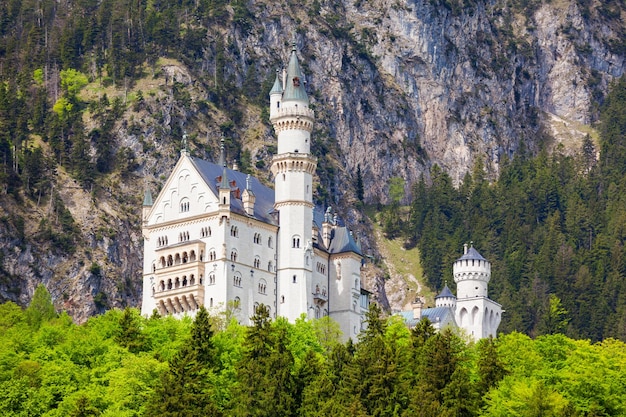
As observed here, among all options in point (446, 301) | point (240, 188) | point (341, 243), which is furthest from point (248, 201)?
point (446, 301)

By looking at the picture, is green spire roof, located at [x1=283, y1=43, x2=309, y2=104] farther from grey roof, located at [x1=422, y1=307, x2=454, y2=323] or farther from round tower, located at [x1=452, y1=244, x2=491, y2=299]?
round tower, located at [x1=452, y1=244, x2=491, y2=299]

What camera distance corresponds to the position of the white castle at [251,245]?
123438 mm

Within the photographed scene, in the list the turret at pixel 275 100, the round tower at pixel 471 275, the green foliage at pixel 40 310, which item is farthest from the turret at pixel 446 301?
the green foliage at pixel 40 310

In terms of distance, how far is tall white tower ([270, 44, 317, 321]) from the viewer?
413ft

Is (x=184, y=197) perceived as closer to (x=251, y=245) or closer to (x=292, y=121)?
(x=251, y=245)

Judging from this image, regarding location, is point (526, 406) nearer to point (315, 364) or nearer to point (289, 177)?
point (315, 364)

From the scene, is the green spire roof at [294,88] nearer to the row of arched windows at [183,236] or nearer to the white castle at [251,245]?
the white castle at [251,245]

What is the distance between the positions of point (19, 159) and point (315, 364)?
77.2m

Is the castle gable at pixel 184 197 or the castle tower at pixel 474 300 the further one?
the castle tower at pixel 474 300

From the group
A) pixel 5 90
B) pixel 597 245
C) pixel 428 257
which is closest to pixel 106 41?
pixel 5 90

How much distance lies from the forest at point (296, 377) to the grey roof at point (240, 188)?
19.5 meters

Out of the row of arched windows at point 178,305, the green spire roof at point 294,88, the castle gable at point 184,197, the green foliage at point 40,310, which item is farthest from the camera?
the green spire roof at point 294,88

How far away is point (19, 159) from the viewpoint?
16850cm

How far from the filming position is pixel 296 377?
98.2m
